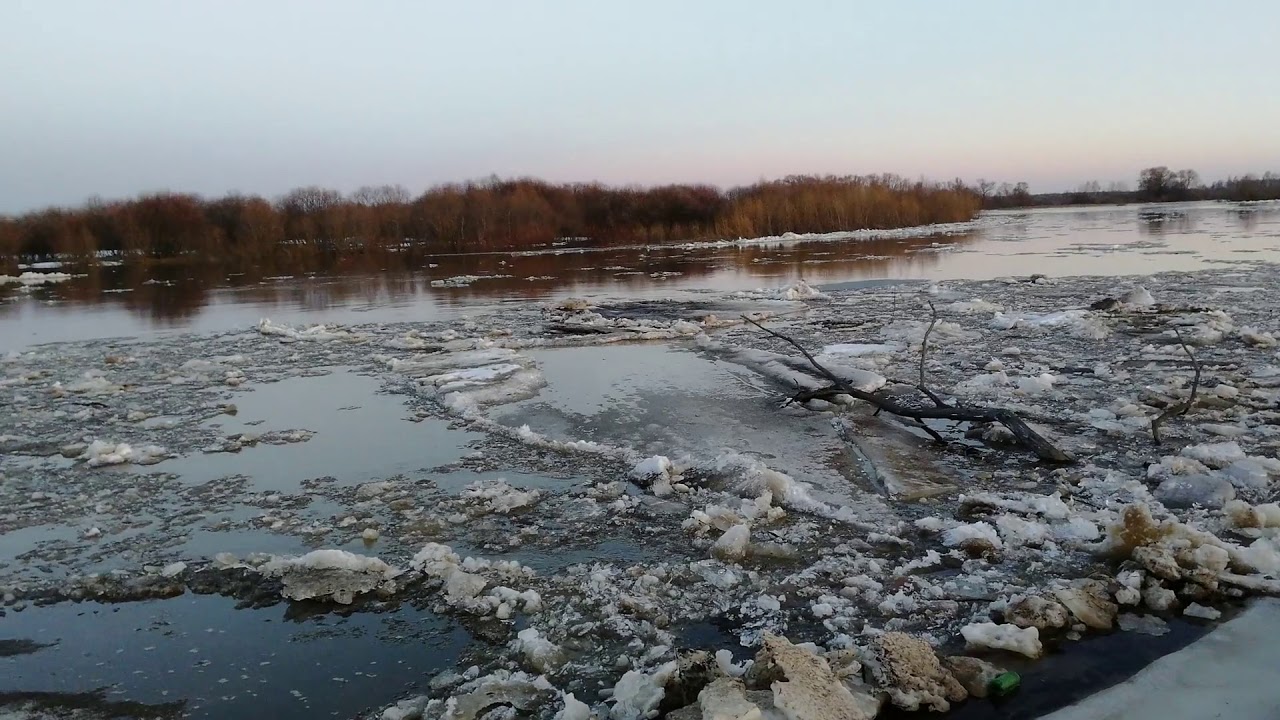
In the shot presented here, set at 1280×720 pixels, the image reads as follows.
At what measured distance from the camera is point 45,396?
9.32 metres

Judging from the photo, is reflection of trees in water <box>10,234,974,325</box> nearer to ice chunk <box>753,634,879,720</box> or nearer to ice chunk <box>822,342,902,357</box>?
ice chunk <box>822,342,902,357</box>

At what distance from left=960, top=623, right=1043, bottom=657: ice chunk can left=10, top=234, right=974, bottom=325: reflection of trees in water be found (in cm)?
1691

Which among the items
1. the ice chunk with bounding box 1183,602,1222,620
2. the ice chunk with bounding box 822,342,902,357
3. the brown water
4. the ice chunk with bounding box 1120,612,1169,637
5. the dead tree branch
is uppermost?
the brown water

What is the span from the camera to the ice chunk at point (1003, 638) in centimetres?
321

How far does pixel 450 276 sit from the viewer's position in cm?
2967

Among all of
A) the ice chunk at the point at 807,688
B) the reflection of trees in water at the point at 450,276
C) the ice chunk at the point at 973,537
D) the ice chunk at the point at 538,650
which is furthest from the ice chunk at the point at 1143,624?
the reflection of trees in water at the point at 450,276

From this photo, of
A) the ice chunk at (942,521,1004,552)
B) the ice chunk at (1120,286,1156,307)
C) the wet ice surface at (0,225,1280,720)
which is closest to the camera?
the wet ice surface at (0,225,1280,720)

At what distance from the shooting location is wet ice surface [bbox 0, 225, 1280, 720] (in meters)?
3.42

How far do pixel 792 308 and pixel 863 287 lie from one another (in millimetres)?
4612

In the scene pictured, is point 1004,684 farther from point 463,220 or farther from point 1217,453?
point 463,220

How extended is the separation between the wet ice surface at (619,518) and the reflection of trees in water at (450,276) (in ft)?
37.8

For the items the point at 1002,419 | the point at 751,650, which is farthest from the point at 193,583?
the point at 1002,419

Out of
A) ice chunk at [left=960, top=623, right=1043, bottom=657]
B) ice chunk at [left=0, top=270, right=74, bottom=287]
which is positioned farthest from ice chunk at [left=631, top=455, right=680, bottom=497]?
ice chunk at [left=0, top=270, right=74, bottom=287]

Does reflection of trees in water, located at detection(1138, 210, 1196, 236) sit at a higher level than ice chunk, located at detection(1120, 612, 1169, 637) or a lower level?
higher
